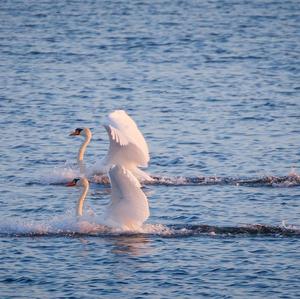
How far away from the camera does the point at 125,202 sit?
58.0 feet

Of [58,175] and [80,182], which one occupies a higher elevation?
[80,182]

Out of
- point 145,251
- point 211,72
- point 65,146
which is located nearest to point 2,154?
point 65,146

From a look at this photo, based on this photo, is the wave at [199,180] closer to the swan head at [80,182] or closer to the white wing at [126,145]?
the white wing at [126,145]

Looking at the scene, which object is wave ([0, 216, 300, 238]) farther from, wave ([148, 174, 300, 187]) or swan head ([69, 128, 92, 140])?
swan head ([69, 128, 92, 140])


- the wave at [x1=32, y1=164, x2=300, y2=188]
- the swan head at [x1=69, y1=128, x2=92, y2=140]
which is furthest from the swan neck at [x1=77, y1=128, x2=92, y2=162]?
the wave at [x1=32, y1=164, x2=300, y2=188]

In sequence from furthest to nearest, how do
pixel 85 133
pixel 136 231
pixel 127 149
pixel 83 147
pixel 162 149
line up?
1. pixel 162 149
2. pixel 85 133
3. pixel 83 147
4. pixel 127 149
5. pixel 136 231

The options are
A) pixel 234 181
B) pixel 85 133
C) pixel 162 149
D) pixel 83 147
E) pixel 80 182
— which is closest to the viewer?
pixel 80 182

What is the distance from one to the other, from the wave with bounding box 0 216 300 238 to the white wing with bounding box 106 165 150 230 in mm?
155

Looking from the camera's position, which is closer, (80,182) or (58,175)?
(80,182)

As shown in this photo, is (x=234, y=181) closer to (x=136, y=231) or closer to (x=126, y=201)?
(x=136, y=231)

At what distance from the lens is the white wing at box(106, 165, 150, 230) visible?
56.8 feet

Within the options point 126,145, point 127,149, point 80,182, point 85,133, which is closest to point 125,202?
point 80,182

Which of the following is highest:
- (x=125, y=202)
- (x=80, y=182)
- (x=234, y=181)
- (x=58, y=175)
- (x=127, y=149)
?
(x=127, y=149)

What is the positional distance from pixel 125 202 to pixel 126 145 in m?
3.63
